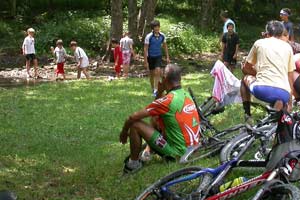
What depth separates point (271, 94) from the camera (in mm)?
7184

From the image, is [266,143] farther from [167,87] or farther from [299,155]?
[167,87]

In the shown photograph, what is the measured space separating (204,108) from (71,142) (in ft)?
8.70

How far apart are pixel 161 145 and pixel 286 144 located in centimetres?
251

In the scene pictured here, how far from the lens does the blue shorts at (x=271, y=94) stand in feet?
23.4

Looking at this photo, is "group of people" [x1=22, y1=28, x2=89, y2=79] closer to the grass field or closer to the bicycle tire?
the grass field

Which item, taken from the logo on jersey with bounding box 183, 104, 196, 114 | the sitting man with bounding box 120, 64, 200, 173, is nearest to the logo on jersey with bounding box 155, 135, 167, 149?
the sitting man with bounding box 120, 64, 200, 173

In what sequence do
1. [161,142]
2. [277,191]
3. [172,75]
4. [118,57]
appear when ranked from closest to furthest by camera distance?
[277,191]
[172,75]
[161,142]
[118,57]

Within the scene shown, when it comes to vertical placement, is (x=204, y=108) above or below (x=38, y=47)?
above

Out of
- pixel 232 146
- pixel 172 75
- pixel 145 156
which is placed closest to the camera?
pixel 232 146

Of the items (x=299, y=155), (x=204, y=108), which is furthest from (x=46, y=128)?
(x=299, y=155)

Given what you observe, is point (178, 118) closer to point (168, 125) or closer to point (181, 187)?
point (168, 125)

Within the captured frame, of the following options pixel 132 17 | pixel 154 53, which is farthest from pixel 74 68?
pixel 154 53

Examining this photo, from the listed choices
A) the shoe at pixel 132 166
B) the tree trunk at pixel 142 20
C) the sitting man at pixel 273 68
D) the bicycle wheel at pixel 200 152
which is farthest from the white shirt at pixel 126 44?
the bicycle wheel at pixel 200 152

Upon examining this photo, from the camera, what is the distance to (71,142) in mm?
9789
